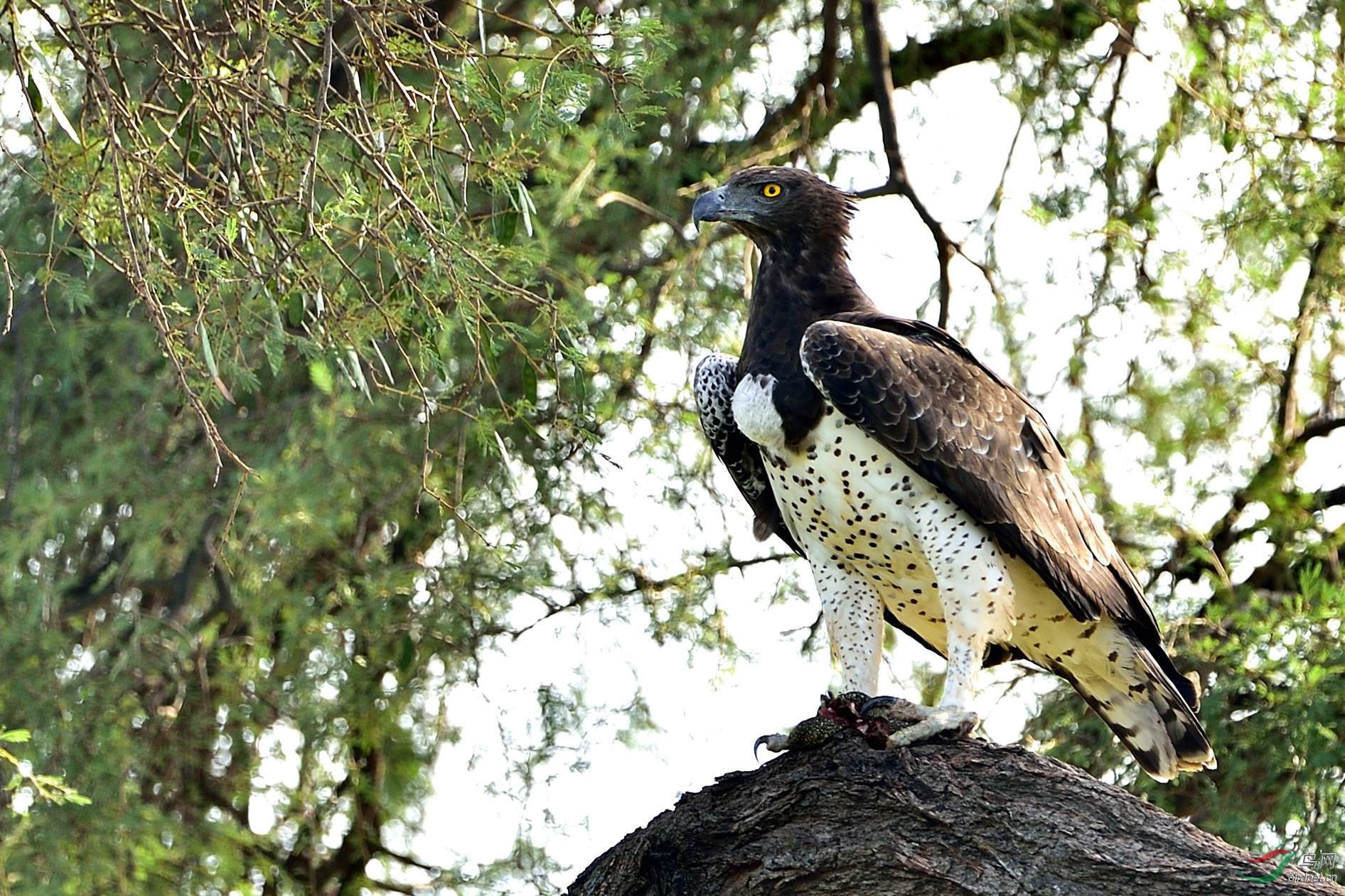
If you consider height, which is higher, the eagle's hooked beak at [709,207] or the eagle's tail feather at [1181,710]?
the eagle's hooked beak at [709,207]

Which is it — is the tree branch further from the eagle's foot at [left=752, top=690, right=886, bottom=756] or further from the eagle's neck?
the eagle's foot at [left=752, top=690, right=886, bottom=756]

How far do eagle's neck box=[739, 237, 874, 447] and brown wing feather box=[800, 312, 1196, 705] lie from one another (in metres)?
0.09

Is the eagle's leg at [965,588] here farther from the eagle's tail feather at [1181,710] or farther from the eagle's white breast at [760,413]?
the eagle's tail feather at [1181,710]

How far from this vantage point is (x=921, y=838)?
11.4ft

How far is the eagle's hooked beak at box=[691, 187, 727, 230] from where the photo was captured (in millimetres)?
4879

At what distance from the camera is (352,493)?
6.82m

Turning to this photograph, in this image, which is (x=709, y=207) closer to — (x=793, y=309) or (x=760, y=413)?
(x=793, y=309)

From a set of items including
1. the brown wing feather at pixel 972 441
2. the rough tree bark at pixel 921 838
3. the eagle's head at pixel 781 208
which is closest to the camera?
the rough tree bark at pixel 921 838

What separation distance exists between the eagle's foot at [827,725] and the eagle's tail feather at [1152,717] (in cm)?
104

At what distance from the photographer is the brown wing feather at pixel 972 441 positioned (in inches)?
171

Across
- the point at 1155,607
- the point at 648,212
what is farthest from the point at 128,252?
the point at 1155,607

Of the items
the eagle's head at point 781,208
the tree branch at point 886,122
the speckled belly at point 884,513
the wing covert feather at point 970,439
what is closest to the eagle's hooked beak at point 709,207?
the eagle's head at point 781,208

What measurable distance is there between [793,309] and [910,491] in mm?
626

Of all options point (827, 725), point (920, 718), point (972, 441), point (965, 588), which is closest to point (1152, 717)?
point (965, 588)
